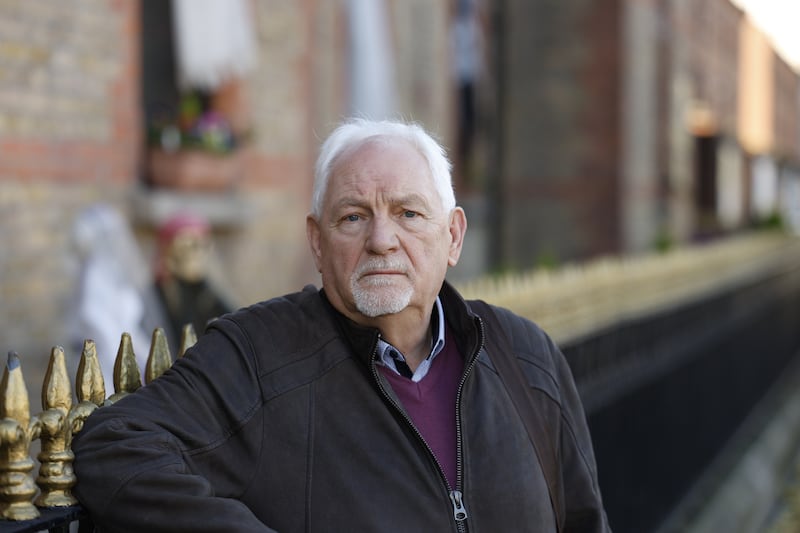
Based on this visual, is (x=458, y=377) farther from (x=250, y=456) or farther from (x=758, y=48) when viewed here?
(x=758, y=48)

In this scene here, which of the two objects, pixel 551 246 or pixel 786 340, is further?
pixel 551 246

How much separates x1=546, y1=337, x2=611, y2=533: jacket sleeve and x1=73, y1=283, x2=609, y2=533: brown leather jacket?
0.13 meters

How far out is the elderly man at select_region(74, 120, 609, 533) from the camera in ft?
6.07

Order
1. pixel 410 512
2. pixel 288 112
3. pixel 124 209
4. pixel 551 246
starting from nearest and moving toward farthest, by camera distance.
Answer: pixel 410 512 < pixel 124 209 < pixel 288 112 < pixel 551 246

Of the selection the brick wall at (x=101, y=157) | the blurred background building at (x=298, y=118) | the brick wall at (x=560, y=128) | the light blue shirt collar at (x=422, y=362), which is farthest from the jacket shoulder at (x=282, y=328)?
the brick wall at (x=560, y=128)

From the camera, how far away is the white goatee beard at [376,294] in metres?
2.15

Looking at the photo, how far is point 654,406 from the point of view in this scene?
5133 millimetres

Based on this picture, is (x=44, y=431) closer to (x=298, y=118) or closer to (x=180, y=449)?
(x=180, y=449)

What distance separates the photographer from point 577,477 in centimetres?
229

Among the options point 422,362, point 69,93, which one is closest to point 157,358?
point 422,362

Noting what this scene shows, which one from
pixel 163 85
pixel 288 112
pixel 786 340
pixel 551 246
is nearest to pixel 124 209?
pixel 288 112

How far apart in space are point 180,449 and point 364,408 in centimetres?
35

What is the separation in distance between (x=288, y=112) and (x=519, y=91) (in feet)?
33.8

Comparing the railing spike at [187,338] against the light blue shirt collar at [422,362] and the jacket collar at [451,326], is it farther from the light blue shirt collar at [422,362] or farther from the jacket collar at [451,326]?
the light blue shirt collar at [422,362]
